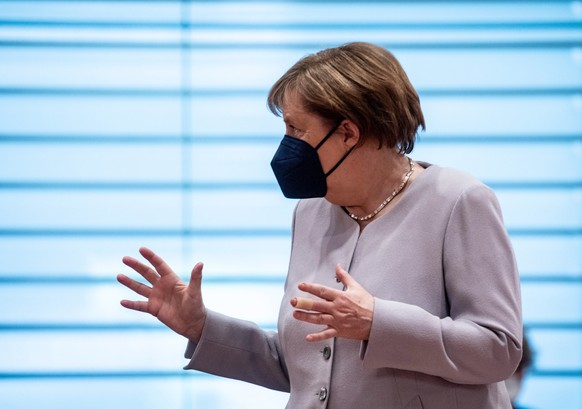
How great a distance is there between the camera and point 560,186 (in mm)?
4527

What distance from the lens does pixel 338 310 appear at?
5.89ft

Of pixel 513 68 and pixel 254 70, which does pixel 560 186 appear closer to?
pixel 513 68

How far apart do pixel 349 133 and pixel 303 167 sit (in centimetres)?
15

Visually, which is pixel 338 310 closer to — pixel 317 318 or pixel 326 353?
pixel 317 318

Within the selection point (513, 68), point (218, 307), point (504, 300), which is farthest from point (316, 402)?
point (513, 68)

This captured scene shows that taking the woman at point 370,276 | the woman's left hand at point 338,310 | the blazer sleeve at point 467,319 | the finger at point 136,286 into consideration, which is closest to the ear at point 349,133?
the woman at point 370,276

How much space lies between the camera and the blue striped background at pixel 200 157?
429cm

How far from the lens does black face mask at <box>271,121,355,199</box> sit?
84.7 inches

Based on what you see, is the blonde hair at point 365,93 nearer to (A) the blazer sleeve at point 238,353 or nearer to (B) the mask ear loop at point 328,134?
(B) the mask ear loop at point 328,134

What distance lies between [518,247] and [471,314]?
8.90ft

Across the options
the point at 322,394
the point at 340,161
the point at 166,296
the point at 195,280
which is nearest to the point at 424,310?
the point at 322,394

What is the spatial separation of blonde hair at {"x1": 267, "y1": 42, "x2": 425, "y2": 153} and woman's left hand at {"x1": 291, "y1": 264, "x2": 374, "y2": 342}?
0.44 meters

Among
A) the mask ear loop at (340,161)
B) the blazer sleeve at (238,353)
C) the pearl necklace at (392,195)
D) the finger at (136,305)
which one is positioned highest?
the mask ear loop at (340,161)

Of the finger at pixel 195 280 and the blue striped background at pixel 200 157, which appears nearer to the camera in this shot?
the finger at pixel 195 280
